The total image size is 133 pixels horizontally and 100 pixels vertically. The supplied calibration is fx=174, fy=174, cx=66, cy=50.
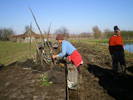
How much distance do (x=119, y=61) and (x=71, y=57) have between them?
2.67 metres

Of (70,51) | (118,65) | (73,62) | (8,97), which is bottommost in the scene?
(8,97)

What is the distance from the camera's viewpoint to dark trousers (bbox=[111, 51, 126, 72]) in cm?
668

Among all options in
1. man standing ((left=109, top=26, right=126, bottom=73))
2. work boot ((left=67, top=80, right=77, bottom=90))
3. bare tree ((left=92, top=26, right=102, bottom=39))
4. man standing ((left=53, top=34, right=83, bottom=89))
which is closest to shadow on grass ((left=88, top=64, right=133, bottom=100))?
man standing ((left=109, top=26, right=126, bottom=73))

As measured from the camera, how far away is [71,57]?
4.88 metres

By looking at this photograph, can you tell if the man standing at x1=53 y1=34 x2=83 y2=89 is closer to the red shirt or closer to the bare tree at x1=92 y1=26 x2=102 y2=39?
the red shirt

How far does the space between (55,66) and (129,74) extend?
3218 mm

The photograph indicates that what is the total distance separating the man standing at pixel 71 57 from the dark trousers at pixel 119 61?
2.32 meters

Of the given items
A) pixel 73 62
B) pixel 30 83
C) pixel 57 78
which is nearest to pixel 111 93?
pixel 73 62

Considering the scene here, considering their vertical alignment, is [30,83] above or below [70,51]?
below

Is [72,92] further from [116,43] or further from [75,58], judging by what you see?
[116,43]

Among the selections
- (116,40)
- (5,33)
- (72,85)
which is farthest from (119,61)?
(5,33)

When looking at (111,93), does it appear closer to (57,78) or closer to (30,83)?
(57,78)

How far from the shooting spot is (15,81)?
21.0 ft

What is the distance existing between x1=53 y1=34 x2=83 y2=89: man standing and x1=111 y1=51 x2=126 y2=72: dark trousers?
2.32 meters
